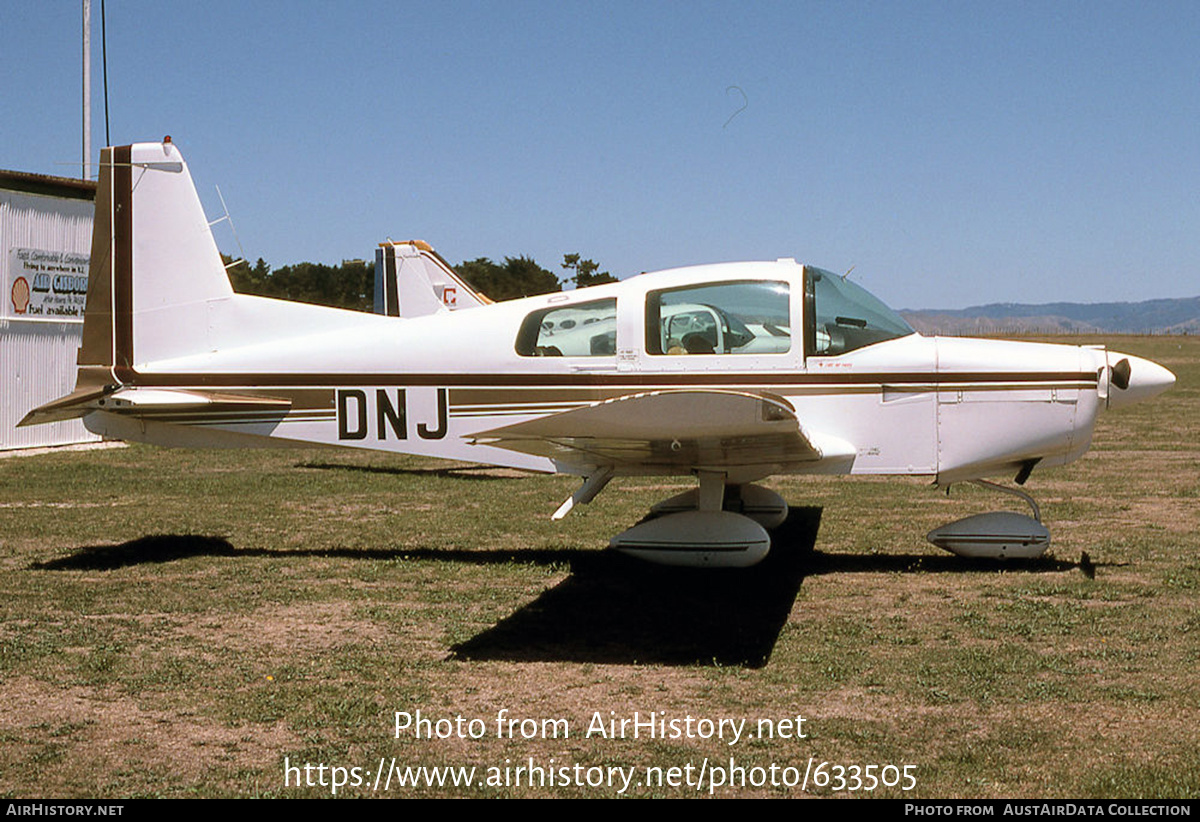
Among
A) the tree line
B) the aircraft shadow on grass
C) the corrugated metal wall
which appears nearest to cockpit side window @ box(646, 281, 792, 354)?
the aircraft shadow on grass

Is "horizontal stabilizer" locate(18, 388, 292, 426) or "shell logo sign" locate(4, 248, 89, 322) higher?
"shell logo sign" locate(4, 248, 89, 322)

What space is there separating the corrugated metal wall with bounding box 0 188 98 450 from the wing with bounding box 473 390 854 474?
1362 centimetres

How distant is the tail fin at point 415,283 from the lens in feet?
51.8

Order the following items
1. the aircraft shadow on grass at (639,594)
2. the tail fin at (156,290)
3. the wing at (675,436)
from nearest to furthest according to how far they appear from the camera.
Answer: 1. the wing at (675,436)
2. the aircraft shadow on grass at (639,594)
3. the tail fin at (156,290)

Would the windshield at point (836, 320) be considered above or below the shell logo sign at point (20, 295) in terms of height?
below

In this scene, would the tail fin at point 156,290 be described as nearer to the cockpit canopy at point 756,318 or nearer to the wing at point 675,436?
the cockpit canopy at point 756,318

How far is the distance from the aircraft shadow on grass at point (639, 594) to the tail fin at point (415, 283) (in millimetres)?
6675

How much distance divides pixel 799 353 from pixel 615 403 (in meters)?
2.47

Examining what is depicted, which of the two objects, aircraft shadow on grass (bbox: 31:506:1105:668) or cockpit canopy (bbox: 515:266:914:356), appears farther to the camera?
cockpit canopy (bbox: 515:266:914:356)

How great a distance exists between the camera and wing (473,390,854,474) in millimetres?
5797

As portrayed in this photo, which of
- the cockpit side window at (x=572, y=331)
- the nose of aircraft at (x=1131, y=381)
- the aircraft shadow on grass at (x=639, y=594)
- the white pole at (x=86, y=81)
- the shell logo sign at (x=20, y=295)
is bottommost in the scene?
the aircraft shadow on grass at (x=639, y=594)

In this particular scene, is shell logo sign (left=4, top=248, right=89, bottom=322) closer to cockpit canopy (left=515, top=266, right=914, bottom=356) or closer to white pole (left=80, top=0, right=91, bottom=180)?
white pole (left=80, top=0, right=91, bottom=180)

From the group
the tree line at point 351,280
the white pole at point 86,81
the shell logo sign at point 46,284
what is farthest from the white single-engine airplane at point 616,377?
the tree line at point 351,280

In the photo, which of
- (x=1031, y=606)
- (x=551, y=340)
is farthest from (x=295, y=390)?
(x=1031, y=606)
